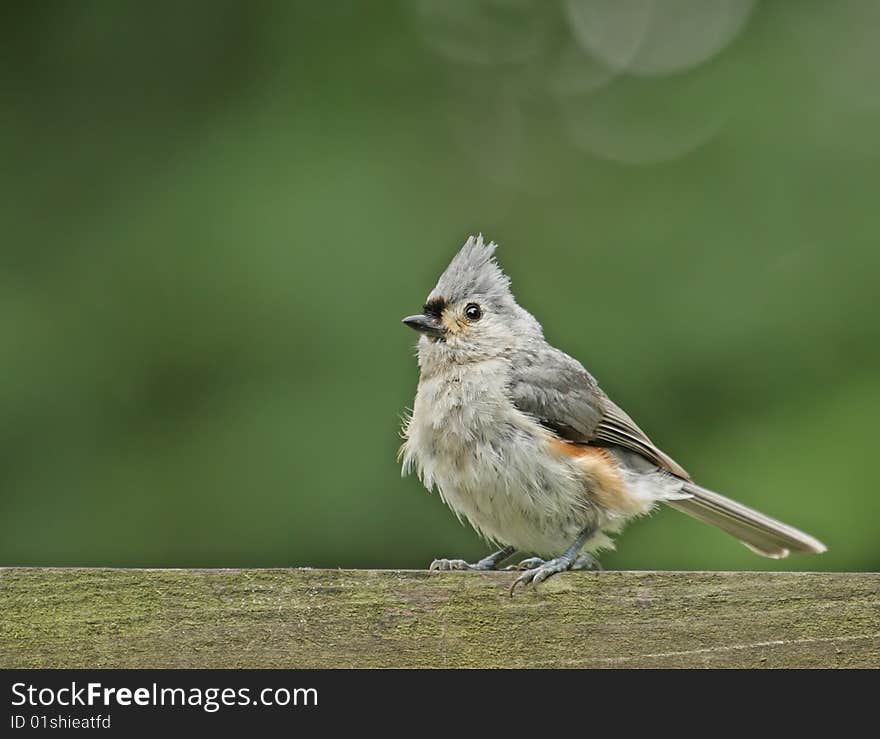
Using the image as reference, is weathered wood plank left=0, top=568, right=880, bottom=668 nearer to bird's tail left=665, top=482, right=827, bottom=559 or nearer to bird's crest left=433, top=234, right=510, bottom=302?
bird's tail left=665, top=482, right=827, bottom=559

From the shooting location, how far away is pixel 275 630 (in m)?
2.81

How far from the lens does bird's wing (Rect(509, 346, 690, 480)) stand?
4246 mm

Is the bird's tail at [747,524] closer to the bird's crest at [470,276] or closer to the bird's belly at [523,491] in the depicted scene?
the bird's belly at [523,491]

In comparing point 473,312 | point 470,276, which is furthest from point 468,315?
point 470,276

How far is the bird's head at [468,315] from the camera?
4.43m

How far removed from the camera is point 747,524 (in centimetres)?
434

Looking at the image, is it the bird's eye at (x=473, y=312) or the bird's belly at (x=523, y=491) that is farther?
the bird's eye at (x=473, y=312)

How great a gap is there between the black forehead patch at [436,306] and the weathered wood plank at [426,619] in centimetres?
170

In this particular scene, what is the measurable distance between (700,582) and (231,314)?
3.20m

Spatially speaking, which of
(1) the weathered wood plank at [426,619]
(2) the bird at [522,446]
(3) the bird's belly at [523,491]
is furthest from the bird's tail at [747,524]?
(1) the weathered wood plank at [426,619]

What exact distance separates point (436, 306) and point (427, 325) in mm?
105

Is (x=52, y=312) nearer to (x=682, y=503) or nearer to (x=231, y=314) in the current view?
(x=231, y=314)

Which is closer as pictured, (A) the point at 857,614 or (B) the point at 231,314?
(A) the point at 857,614
